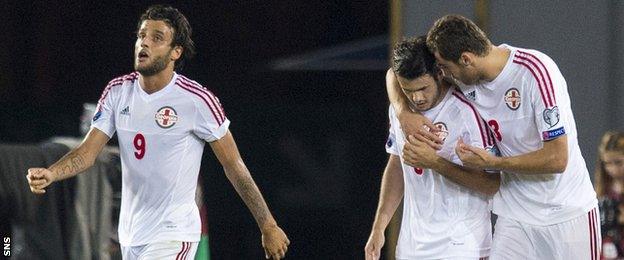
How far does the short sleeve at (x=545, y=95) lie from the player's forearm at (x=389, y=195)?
28.6 inches

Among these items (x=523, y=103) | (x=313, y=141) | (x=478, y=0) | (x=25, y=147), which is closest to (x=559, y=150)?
(x=523, y=103)

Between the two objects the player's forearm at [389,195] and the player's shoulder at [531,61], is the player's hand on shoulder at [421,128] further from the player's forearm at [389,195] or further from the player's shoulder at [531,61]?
the player's shoulder at [531,61]

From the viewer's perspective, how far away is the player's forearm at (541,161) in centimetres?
641

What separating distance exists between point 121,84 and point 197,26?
19.9ft

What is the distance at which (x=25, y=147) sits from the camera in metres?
8.72

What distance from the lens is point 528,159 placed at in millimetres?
6426

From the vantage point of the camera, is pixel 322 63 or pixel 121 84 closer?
pixel 121 84

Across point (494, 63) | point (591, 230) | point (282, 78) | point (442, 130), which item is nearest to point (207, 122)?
point (442, 130)

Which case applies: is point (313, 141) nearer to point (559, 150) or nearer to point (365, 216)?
point (365, 216)

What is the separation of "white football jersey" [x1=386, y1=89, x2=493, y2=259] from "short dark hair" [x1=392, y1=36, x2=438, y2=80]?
198 millimetres

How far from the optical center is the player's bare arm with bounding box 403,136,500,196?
644cm

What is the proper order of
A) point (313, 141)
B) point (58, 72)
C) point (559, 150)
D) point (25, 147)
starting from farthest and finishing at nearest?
point (58, 72) → point (313, 141) → point (25, 147) → point (559, 150)

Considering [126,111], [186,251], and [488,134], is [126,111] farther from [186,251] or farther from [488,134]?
[488,134]

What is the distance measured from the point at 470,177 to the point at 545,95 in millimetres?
469
